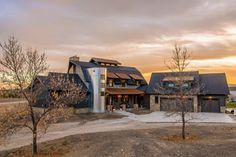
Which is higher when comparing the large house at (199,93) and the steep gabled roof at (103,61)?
the steep gabled roof at (103,61)

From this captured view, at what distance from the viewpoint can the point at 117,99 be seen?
50188 millimetres

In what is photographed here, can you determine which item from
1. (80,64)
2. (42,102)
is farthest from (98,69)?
(42,102)

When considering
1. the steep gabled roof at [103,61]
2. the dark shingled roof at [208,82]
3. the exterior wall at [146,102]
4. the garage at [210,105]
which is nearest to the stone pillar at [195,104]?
the garage at [210,105]

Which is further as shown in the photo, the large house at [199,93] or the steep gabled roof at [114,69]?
the steep gabled roof at [114,69]

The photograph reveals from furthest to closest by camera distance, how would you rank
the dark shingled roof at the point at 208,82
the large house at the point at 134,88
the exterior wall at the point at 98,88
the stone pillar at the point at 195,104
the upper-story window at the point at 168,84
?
the upper-story window at the point at 168,84
the stone pillar at the point at 195,104
the dark shingled roof at the point at 208,82
the large house at the point at 134,88
the exterior wall at the point at 98,88

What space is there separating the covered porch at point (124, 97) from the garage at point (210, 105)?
474 inches

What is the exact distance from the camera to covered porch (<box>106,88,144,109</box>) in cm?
4834

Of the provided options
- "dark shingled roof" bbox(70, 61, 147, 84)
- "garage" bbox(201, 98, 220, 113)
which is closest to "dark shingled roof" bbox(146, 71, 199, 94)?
"dark shingled roof" bbox(70, 61, 147, 84)

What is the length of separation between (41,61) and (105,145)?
7.04 meters

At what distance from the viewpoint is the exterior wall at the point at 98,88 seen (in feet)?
Result: 148

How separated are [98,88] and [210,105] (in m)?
20.7

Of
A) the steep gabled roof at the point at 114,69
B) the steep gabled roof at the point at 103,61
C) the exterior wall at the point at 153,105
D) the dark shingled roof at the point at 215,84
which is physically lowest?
the exterior wall at the point at 153,105

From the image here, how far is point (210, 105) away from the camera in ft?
155

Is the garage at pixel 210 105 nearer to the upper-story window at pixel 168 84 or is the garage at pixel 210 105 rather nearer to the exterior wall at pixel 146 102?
the upper-story window at pixel 168 84
